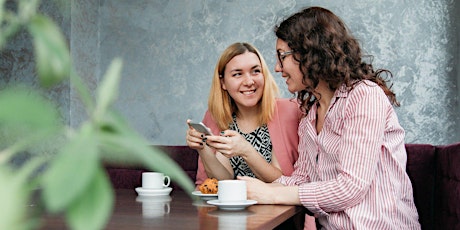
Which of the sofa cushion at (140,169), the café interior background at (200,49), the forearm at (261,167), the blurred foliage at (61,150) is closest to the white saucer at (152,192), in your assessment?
the forearm at (261,167)

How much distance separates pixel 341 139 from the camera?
1.68 m

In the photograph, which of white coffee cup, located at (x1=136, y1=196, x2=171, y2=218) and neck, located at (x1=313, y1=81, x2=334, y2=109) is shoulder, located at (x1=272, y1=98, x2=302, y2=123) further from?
white coffee cup, located at (x1=136, y1=196, x2=171, y2=218)

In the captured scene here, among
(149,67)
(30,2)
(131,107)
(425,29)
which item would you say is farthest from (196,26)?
(30,2)

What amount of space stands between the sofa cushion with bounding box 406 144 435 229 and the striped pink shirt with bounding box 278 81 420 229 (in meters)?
0.38

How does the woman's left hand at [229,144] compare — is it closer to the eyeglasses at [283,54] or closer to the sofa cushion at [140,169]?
the eyeglasses at [283,54]

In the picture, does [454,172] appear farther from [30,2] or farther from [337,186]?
[30,2]

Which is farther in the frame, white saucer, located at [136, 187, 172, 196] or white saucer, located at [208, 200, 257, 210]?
white saucer, located at [136, 187, 172, 196]

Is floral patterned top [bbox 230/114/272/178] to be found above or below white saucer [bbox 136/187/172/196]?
above

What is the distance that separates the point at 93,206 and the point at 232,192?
4.67 ft

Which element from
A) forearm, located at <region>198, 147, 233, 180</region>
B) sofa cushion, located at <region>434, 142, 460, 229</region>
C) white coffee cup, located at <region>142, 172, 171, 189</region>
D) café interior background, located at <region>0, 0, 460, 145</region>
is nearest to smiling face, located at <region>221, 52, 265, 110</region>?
forearm, located at <region>198, 147, 233, 180</region>

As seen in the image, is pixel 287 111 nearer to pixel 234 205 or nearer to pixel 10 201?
pixel 234 205

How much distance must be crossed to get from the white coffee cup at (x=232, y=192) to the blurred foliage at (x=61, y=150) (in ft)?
4.61

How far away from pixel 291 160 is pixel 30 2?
84.0 inches

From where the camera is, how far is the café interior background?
3.07 metres
